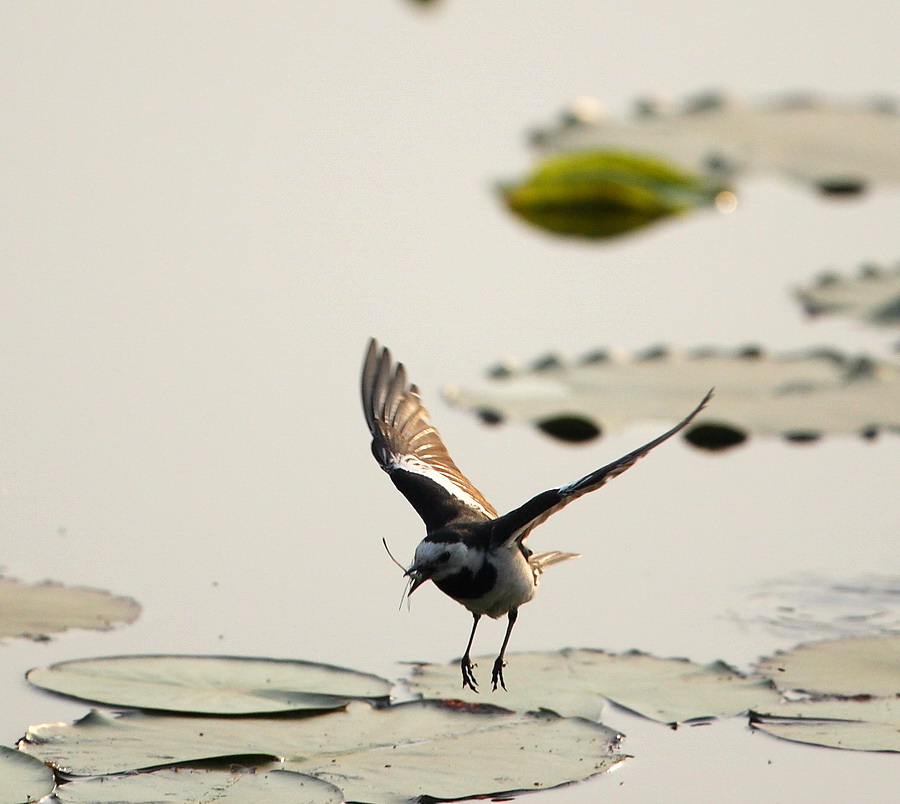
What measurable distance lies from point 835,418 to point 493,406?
1443mm

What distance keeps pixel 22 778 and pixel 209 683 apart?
2.57ft

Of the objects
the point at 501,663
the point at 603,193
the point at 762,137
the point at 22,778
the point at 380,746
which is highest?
the point at 762,137

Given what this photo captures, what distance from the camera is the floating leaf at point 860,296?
26.3 ft

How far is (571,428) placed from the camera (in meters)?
7.09

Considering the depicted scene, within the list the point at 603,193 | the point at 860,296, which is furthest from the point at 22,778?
the point at 603,193

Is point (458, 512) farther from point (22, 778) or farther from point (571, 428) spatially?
point (571, 428)

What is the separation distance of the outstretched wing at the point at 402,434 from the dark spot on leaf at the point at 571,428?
100 cm

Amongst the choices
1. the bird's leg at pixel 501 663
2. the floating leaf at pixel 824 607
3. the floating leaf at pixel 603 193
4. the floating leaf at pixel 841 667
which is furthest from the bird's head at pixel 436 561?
the floating leaf at pixel 603 193

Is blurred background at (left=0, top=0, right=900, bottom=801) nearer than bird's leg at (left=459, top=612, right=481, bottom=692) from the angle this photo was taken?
No

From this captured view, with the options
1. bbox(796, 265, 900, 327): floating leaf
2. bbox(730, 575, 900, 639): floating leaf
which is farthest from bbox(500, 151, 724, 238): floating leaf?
bbox(730, 575, 900, 639): floating leaf

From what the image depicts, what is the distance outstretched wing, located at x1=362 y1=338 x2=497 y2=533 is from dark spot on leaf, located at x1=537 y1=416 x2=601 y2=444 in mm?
1003

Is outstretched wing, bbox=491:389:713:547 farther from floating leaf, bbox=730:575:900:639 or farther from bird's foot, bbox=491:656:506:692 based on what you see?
floating leaf, bbox=730:575:900:639

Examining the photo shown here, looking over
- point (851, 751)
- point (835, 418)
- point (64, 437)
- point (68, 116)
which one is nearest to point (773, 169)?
point (835, 418)

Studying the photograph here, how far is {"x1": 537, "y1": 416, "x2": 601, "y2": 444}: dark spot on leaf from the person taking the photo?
700cm
